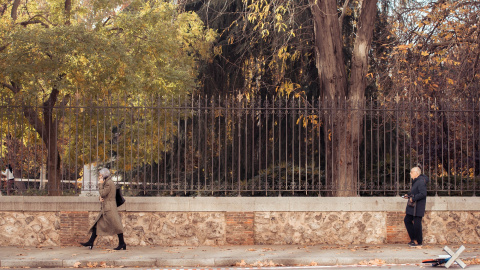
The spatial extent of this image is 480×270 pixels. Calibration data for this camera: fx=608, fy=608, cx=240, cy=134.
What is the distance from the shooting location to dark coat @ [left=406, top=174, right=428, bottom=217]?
37.4 ft

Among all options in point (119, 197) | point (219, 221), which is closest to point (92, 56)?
point (119, 197)

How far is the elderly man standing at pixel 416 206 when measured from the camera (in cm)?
1143

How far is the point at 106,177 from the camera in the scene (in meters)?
11.3

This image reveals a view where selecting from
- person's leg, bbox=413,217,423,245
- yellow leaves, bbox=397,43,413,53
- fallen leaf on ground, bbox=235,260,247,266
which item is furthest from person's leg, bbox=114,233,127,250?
yellow leaves, bbox=397,43,413,53

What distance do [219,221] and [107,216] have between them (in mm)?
2165

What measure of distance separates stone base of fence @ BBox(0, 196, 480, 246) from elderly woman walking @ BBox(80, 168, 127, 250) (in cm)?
58

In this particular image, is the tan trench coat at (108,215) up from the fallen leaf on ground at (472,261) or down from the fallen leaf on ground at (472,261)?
up

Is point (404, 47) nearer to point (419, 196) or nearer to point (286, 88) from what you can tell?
point (286, 88)

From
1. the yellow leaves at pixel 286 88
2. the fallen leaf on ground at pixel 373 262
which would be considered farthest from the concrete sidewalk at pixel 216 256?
the yellow leaves at pixel 286 88

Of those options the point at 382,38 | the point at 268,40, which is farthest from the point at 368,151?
the point at 268,40

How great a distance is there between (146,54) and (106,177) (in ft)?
23.7

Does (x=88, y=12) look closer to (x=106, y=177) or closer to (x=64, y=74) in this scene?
(x=64, y=74)

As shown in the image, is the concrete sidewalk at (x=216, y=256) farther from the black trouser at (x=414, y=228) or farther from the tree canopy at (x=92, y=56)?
the tree canopy at (x=92, y=56)

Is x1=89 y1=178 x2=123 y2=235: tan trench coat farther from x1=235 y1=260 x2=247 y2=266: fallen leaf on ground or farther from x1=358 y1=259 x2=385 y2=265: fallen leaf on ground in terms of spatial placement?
x1=358 y1=259 x2=385 y2=265: fallen leaf on ground
